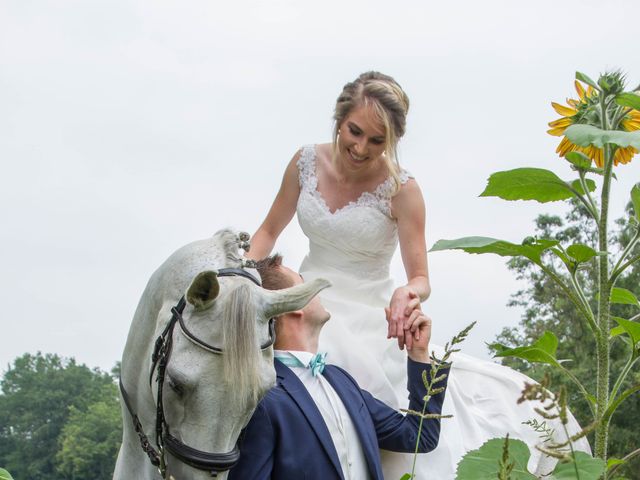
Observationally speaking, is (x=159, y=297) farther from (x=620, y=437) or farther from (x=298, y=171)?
(x=620, y=437)

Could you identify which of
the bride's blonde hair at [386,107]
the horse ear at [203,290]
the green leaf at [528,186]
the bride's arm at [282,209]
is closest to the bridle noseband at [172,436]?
the horse ear at [203,290]

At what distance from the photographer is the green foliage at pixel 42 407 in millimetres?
112062

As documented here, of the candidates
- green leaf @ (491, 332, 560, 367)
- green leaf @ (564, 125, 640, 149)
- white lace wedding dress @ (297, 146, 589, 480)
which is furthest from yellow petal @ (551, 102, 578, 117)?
white lace wedding dress @ (297, 146, 589, 480)

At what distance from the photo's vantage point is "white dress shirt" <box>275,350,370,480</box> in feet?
15.6

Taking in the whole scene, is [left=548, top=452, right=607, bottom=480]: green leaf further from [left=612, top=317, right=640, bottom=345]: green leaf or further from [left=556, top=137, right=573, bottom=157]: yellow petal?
[left=556, top=137, right=573, bottom=157]: yellow petal

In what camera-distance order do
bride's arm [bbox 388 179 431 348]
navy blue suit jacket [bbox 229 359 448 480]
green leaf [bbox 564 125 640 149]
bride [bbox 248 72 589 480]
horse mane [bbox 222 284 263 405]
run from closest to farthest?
green leaf [bbox 564 125 640 149] → horse mane [bbox 222 284 263 405] → navy blue suit jacket [bbox 229 359 448 480] → bride [bbox 248 72 589 480] → bride's arm [bbox 388 179 431 348]

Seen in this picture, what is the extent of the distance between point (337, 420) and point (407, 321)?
1.98 ft

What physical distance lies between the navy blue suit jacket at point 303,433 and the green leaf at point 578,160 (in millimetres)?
1597

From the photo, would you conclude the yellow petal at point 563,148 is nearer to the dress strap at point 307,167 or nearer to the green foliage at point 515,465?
the green foliage at point 515,465

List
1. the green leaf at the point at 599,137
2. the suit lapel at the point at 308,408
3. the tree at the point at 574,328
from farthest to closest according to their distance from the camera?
the tree at the point at 574,328
the suit lapel at the point at 308,408
the green leaf at the point at 599,137

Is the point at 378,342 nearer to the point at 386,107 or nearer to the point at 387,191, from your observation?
the point at 387,191

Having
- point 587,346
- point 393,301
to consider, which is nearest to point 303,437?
point 393,301

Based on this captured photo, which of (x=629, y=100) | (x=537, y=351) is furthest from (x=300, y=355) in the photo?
(x=629, y=100)

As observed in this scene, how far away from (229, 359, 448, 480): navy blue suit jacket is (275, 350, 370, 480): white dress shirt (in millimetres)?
35
